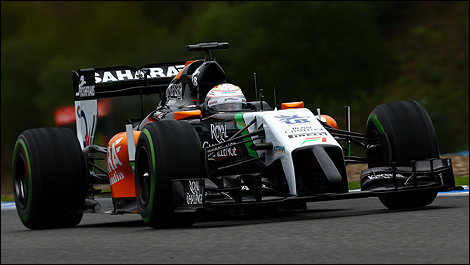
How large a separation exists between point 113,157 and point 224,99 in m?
1.41

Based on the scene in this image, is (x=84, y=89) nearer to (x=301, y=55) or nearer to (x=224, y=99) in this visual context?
(x=224, y=99)

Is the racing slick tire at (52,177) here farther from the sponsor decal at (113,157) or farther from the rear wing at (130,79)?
the rear wing at (130,79)

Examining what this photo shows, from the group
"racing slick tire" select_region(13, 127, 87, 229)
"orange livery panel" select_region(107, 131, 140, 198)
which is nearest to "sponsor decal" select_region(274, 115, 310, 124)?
"orange livery panel" select_region(107, 131, 140, 198)

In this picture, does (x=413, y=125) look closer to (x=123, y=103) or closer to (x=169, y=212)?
(x=169, y=212)

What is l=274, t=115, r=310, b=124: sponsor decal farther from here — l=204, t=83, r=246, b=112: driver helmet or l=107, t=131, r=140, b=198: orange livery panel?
l=107, t=131, r=140, b=198: orange livery panel

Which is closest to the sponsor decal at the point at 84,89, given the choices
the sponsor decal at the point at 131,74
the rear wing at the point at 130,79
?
the rear wing at the point at 130,79

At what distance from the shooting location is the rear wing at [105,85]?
428 inches

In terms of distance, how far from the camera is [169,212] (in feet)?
25.6

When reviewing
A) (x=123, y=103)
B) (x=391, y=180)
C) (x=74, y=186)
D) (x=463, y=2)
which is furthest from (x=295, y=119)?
(x=463, y=2)

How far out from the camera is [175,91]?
10.2 meters

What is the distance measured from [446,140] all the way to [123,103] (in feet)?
39.0

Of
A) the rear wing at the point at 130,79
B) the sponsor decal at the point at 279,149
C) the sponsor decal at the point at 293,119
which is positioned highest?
the rear wing at the point at 130,79

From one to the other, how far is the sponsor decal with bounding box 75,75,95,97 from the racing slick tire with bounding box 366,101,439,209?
391 cm

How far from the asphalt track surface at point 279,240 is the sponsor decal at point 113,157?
688 mm
